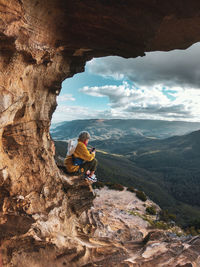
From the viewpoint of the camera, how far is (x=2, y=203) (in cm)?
831

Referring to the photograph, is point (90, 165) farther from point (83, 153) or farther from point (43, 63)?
point (43, 63)

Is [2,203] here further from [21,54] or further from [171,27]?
[171,27]

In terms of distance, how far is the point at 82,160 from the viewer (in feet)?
38.3

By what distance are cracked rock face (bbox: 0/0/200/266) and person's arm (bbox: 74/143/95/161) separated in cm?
224

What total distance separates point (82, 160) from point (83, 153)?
92 cm

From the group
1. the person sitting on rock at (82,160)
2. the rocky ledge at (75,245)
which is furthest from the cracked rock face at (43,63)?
the person sitting on rock at (82,160)

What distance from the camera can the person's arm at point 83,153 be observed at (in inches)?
428

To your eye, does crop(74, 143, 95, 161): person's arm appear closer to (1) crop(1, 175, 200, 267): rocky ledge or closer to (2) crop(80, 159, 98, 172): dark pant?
(2) crop(80, 159, 98, 172): dark pant

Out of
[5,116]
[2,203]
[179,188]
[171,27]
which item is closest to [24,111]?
[5,116]

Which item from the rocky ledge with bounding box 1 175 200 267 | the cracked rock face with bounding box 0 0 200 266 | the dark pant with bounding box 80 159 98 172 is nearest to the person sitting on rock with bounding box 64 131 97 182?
the dark pant with bounding box 80 159 98 172

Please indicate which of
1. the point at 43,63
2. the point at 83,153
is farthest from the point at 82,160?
the point at 43,63

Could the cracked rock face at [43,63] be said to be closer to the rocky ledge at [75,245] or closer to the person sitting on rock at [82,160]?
the rocky ledge at [75,245]

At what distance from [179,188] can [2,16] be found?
23130 centimetres

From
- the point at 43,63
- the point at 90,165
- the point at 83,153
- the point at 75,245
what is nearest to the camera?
the point at 43,63
